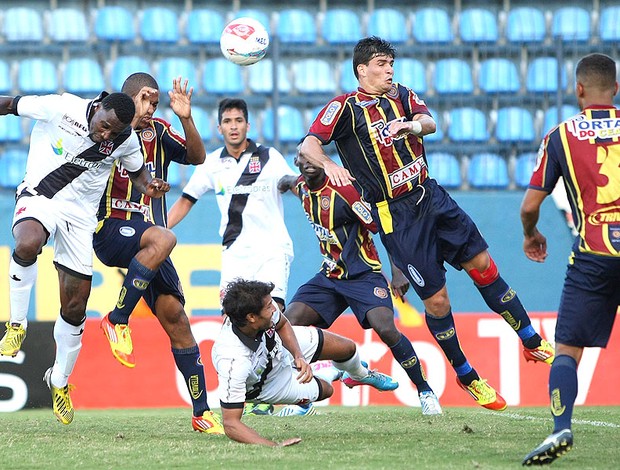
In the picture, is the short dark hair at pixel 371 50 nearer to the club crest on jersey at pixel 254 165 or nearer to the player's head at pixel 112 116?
the player's head at pixel 112 116

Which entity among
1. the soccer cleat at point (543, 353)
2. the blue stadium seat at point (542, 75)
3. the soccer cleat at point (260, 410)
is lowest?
the soccer cleat at point (260, 410)

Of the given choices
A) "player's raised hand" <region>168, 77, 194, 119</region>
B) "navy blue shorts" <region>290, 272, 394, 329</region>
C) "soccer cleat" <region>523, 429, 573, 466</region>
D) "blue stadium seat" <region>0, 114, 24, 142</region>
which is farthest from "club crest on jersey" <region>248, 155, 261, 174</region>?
"blue stadium seat" <region>0, 114, 24, 142</region>

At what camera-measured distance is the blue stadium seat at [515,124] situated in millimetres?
14484

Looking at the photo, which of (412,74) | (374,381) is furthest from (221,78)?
(374,381)

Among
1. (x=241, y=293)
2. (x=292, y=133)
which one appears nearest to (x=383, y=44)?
(x=241, y=293)

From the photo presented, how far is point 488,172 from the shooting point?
14227mm

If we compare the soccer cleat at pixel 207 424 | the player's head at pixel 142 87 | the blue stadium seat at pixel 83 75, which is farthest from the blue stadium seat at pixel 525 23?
the soccer cleat at pixel 207 424

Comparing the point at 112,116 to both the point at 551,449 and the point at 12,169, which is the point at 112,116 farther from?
the point at 12,169

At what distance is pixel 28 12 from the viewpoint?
1609 centimetres

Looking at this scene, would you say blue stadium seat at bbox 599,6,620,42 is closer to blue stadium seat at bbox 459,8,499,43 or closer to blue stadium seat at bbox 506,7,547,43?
blue stadium seat at bbox 506,7,547,43

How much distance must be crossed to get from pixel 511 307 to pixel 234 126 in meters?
3.51

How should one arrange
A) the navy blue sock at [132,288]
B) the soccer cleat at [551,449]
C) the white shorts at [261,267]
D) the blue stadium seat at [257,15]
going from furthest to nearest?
the blue stadium seat at [257,15] → the white shorts at [261,267] → the navy blue sock at [132,288] → the soccer cleat at [551,449]

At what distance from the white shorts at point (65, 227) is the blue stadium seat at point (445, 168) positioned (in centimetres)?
776

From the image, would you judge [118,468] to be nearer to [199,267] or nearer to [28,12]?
Answer: [199,267]
